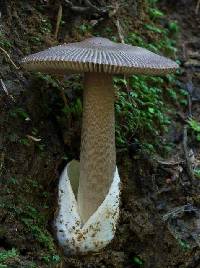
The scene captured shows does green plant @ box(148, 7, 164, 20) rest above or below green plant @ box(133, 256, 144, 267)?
above

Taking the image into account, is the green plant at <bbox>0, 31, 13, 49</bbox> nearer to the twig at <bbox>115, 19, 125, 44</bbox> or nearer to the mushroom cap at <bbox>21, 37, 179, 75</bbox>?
the mushroom cap at <bbox>21, 37, 179, 75</bbox>

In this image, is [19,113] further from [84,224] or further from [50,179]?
[84,224]

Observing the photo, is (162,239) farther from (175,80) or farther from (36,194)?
(175,80)

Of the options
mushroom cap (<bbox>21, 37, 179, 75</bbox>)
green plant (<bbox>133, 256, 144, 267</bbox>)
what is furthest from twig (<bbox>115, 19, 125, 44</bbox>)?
green plant (<bbox>133, 256, 144, 267</bbox>)

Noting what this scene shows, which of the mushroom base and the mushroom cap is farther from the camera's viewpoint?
the mushroom base

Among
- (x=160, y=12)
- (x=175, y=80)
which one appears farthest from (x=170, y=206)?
(x=160, y=12)

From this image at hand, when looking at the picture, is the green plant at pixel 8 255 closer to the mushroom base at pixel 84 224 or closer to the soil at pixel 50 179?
the soil at pixel 50 179

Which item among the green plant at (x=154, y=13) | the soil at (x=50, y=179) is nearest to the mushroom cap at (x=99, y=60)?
the soil at (x=50, y=179)
